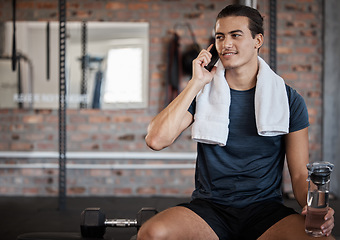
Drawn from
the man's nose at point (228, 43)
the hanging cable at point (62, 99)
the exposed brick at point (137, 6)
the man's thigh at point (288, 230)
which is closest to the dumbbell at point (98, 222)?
the man's thigh at point (288, 230)

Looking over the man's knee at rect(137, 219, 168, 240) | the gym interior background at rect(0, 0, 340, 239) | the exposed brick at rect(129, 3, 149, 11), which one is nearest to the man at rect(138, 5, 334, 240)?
the man's knee at rect(137, 219, 168, 240)

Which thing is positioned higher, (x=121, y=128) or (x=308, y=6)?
(x=308, y=6)

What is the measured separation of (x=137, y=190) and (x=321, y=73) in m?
2.39

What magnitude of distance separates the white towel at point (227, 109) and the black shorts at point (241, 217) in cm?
28

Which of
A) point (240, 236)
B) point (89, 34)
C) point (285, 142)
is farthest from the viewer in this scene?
point (89, 34)

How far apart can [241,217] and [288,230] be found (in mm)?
215

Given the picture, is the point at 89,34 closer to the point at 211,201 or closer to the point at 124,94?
the point at 124,94

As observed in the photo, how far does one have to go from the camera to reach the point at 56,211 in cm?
→ 358

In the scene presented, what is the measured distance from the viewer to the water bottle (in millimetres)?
1289

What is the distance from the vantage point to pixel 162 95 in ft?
13.7

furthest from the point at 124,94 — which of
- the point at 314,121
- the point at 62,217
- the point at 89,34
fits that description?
the point at 314,121

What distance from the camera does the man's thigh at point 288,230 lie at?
132 centimetres

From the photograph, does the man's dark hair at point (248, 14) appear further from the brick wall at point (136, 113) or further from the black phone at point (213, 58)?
the brick wall at point (136, 113)

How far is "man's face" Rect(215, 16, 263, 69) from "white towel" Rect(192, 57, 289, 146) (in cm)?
7
